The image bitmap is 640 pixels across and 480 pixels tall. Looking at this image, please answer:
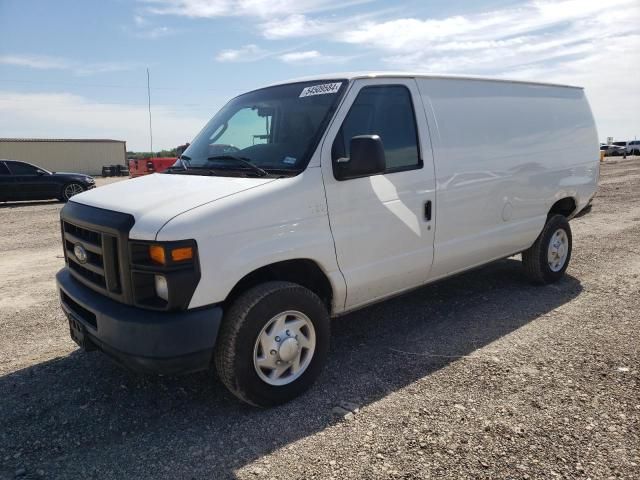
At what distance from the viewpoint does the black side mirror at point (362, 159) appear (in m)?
3.31

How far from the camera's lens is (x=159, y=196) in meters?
3.22

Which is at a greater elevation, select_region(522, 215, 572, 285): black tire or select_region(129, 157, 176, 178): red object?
select_region(129, 157, 176, 178): red object

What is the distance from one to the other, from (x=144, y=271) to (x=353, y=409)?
1589mm

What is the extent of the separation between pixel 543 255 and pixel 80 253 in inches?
184

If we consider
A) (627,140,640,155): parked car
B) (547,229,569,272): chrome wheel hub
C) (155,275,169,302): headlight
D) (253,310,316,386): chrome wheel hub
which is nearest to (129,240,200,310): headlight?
(155,275,169,302): headlight

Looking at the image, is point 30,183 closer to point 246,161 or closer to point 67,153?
point 246,161

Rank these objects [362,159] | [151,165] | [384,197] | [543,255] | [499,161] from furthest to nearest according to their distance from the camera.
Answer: [151,165] → [543,255] → [499,161] → [384,197] → [362,159]

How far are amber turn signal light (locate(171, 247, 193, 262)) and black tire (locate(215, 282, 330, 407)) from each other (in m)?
0.47

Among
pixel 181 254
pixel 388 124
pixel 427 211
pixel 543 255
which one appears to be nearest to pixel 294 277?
pixel 181 254

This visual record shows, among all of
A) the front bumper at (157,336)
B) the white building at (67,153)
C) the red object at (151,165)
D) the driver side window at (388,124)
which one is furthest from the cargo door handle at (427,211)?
the white building at (67,153)

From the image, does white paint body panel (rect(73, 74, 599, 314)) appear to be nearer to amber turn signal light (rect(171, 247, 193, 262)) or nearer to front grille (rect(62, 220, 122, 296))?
amber turn signal light (rect(171, 247, 193, 262))

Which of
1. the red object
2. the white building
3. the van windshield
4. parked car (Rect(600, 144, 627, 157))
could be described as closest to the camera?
the van windshield

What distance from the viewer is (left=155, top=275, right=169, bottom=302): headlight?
282 centimetres

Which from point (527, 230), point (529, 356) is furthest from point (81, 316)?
point (527, 230)
